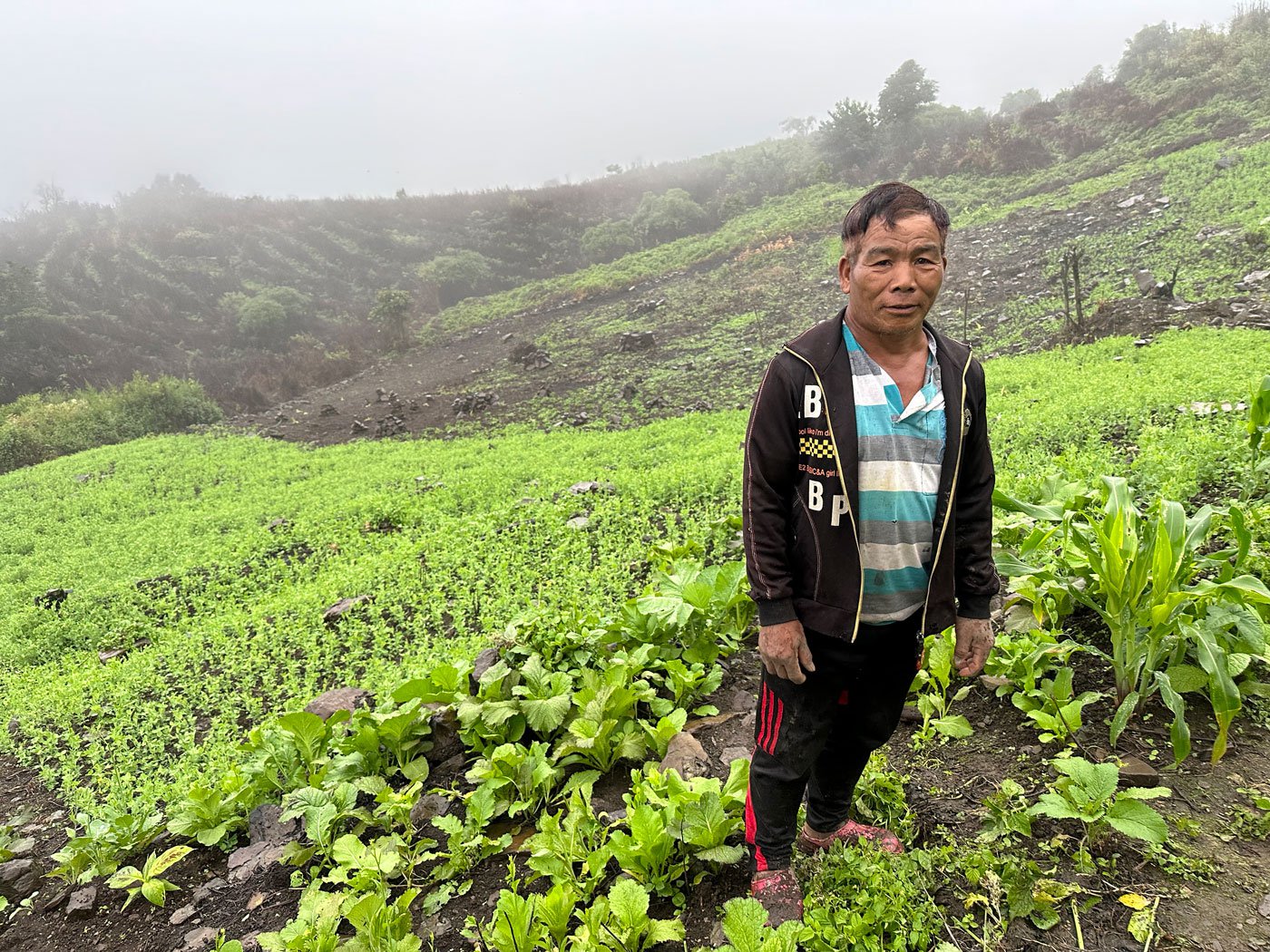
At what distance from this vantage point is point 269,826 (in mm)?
3188

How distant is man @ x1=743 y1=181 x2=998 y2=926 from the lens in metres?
1.78

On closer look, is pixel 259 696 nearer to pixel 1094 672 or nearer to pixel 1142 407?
pixel 1094 672

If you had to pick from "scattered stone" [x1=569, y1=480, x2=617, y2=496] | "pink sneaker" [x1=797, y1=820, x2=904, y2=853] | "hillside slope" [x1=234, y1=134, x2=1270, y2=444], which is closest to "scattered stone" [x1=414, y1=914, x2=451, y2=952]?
"pink sneaker" [x1=797, y1=820, x2=904, y2=853]

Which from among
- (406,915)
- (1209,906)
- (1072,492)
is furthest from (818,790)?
(1072,492)

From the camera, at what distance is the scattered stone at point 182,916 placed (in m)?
2.86

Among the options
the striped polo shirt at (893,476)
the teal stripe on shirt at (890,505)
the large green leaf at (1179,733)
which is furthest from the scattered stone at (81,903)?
the large green leaf at (1179,733)

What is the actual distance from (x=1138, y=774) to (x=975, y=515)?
1.30 metres

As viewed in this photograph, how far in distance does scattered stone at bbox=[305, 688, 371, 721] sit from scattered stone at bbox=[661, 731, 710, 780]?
2.33m

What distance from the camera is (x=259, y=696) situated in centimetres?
526

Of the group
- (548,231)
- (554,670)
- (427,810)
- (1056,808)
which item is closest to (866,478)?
(1056,808)

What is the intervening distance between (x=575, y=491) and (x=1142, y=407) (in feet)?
21.9

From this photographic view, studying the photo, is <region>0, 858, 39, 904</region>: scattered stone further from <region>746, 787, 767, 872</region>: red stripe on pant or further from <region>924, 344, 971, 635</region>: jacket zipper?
<region>924, 344, 971, 635</region>: jacket zipper

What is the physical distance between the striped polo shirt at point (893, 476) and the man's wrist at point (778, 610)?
0.68 ft

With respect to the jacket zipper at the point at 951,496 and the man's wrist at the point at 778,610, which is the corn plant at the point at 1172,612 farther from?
the man's wrist at the point at 778,610
